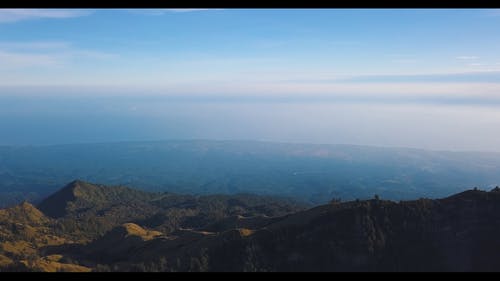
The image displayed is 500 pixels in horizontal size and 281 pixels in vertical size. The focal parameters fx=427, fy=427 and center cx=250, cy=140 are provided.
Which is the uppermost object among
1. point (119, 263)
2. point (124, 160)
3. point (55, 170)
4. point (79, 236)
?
point (124, 160)

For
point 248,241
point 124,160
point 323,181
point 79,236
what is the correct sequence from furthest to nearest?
point 124,160
point 323,181
point 79,236
point 248,241

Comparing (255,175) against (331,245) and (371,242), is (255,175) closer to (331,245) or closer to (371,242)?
(331,245)

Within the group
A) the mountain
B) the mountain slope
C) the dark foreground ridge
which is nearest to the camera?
the mountain slope

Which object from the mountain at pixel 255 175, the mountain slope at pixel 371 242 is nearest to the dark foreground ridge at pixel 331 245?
the mountain slope at pixel 371 242

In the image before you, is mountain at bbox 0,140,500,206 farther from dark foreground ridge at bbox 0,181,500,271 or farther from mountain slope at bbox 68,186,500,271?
mountain slope at bbox 68,186,500,271

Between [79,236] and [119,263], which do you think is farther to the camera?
[79,236]

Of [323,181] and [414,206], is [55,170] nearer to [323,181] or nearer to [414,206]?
[323,181]

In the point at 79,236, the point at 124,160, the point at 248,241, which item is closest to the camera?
the point at 248,241

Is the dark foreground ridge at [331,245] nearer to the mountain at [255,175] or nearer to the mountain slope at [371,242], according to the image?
the mountain slope at [371,242]

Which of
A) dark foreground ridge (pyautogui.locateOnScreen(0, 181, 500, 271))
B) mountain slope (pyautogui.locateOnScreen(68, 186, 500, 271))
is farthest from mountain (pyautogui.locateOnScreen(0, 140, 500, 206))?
mountain slope (pyautogui.locateOnScreen(68, 186, 500, 271))
